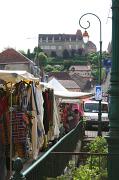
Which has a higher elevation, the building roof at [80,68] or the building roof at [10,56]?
the building roof at [80,68]

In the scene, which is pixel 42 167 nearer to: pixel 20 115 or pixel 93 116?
pixel 20 115

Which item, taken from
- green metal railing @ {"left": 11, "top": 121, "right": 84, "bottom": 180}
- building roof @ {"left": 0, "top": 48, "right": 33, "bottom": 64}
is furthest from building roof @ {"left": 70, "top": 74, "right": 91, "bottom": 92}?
green metal railing @ {"left": 11, "top": 121, "right": 84, "bottom": 180}

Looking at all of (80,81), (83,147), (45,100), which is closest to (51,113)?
(45,100)

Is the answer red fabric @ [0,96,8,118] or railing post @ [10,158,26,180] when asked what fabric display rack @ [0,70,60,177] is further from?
railing post @ [10,158,26,180]

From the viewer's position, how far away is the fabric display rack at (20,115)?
9.50 m

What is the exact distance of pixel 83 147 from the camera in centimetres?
1928

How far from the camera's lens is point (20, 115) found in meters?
10.4

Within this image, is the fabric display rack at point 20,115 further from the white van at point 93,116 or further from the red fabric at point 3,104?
the white van at point 93,116

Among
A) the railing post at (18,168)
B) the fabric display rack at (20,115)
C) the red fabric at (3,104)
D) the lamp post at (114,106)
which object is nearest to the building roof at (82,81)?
the fabric display rack at (20,115)

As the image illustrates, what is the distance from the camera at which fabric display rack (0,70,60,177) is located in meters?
9.50

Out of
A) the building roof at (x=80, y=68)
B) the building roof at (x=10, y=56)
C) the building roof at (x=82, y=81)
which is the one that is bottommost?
the building roof at (x=82, y=81)

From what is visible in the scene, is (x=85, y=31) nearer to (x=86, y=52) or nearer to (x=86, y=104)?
(x=86, y=104)

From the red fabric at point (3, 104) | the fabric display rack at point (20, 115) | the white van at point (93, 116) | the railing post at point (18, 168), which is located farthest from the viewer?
the white van at point (93, 116)

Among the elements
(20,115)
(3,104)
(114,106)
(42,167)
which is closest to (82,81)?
(20,115)
